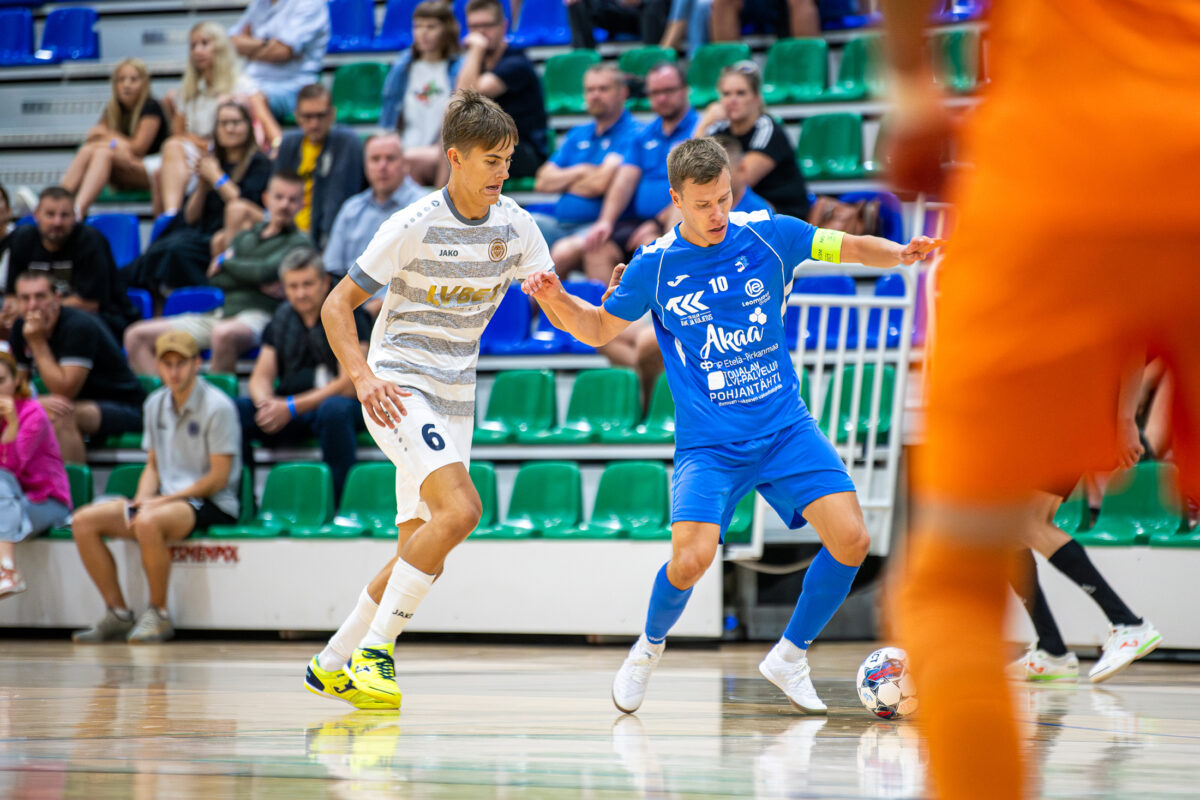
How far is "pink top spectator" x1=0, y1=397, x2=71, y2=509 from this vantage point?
834 cm

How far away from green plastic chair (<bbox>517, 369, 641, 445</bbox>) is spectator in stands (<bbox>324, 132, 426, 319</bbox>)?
1.60m

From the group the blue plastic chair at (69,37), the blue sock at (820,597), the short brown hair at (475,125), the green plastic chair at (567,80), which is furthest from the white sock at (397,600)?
the blue plastic chair at (69,37)

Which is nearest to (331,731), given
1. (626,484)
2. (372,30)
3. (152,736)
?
(152,736)

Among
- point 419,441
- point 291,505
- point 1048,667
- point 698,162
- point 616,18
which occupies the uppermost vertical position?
point 616,18

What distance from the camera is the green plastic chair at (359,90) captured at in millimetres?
11492

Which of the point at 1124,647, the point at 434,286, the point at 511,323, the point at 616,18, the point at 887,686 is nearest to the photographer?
the point at 887,686

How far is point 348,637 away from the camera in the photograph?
15.8 ft

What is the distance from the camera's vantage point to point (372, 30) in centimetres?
1220

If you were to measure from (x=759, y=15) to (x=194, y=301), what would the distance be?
15.9 feet

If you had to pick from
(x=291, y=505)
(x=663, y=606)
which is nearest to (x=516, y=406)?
(x=291, y=505)

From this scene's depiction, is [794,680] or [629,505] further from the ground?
[794,680]

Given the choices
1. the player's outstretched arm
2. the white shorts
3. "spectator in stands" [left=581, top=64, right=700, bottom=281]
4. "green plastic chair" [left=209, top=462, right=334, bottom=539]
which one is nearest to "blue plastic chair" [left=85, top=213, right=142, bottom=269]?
"green plastic chair" [left=209, top=462, right=334, bottom=539]

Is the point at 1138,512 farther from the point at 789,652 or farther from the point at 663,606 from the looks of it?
the point at 663,606

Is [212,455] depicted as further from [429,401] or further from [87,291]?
[429,401]
